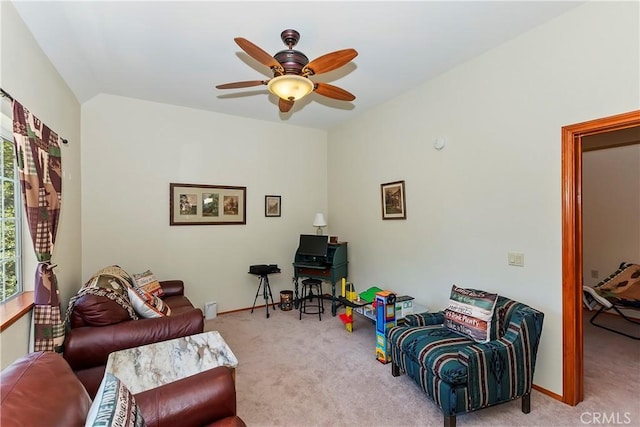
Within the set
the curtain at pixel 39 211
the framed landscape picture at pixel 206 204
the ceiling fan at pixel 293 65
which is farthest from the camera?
the framed landscape picture at pixel 206 204

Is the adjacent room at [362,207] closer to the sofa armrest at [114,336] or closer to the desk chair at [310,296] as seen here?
the sofa armrest at [114,336]

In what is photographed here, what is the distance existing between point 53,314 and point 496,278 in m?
3.44

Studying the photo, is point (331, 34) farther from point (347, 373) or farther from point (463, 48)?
point (347, 373)

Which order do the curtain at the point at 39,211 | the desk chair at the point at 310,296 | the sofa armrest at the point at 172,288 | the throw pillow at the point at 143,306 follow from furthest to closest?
1. the desk chair at the point at 310,296
2. the sofa armrest at the point at 172,288
3. the throw pillow at the point at 143,306
4. the curtain at the point at 39,211

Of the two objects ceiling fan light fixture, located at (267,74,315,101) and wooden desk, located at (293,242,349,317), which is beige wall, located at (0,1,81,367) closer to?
ceiling fan light fixture, located at (267,74,315,101)

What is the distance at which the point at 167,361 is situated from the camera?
6.04 ft

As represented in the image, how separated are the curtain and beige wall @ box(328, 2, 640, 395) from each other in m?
3.31

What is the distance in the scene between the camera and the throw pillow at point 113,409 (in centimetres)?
94

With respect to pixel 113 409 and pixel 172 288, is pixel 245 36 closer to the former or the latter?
pixel 113 409

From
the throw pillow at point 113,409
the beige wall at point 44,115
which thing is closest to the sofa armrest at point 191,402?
the throw pillow at point 113,409

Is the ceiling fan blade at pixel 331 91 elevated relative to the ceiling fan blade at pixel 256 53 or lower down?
lower down

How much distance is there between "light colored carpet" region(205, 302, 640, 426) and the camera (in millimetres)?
2139

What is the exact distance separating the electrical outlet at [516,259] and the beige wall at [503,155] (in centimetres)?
4

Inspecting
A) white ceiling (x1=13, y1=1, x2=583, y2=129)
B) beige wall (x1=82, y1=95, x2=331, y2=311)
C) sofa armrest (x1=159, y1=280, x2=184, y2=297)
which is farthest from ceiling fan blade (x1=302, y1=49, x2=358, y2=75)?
sofa armrest (x1=159, y1=280, x2=184, y2=297)
